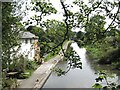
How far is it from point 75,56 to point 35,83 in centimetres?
875

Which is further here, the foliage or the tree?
the tree

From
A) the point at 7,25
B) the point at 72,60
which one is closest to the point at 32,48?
the point at 72,60

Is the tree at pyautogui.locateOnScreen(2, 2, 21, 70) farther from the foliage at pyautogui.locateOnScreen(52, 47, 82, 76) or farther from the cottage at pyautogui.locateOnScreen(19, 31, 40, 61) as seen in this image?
the foliage at pyautogui.locateOnScreen(52, 47, 82, 76)

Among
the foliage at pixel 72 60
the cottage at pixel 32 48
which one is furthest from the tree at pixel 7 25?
the foliage at pixel 72 60

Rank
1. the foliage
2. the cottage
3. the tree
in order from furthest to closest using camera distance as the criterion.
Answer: the tree → the cottage → the foliage

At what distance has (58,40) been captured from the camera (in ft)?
8.18

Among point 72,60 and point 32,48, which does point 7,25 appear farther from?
point 72,60

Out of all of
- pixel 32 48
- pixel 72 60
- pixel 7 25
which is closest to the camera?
pixel 72 60

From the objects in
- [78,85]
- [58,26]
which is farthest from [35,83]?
[58,26]

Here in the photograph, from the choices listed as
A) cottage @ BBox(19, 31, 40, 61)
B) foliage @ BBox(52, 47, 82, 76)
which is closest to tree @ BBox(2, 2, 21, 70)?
cottage @ BBox(19, 31, 40, 61)

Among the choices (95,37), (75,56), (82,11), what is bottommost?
(75,56)

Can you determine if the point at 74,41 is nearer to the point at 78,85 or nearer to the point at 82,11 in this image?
the point at 82,11

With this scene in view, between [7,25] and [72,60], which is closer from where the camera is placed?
[72,60]

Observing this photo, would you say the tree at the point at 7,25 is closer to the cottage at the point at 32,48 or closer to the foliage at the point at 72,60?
the cottage at the point at 32,48
